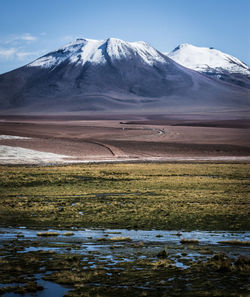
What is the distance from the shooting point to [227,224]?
2223 cm

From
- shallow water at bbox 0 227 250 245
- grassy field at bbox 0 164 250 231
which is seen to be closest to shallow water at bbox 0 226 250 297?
shallow water at bbox 0 227 250 245

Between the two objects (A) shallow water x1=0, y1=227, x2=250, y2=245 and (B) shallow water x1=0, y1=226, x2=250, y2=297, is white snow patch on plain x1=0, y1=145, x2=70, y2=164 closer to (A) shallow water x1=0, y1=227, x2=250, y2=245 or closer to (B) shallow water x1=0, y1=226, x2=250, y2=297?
(A) shallow water x1=0, y1=227, x2=250, y2=245

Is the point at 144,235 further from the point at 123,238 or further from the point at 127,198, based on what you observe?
the point at 127,198

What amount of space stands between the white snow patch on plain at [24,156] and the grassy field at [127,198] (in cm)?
1220

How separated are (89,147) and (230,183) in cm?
4287

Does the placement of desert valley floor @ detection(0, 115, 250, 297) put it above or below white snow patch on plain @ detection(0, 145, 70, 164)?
below

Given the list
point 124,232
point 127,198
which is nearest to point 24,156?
point 127,198

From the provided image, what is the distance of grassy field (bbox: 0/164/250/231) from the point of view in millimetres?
22859

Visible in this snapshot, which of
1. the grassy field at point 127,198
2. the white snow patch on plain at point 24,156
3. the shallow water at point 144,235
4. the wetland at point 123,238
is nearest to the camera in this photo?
the wetland at point 123,238

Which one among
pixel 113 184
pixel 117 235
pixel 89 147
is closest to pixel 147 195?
pixel 113 184

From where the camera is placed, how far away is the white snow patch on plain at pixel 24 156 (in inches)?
2413

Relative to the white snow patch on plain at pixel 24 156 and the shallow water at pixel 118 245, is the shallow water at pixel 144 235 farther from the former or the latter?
the white snow patch on plain at pixel 24 156

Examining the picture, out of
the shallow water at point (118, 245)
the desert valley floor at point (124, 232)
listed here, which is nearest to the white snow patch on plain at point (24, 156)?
the desert valley floor at point (124, 232)

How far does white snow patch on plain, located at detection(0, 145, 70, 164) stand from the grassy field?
12.2m
